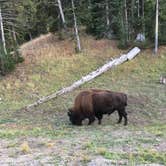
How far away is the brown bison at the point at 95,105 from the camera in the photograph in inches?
831

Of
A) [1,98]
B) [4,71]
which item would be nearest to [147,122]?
[1,98]

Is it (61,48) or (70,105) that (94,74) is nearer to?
(61,48)

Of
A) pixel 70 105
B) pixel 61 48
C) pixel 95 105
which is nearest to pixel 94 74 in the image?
pixel 61 48

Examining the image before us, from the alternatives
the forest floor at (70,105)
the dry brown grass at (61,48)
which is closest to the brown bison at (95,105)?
the forest floor at (70,105)

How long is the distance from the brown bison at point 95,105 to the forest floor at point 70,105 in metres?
0.59

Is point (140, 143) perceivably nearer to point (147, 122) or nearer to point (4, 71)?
point (147, 122)

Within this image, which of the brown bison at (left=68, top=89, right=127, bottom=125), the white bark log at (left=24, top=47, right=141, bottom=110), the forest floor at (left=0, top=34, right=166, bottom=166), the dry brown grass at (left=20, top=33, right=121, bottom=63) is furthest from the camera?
the dry brown grass at (left=20, top=33, right=121, bottom=63)

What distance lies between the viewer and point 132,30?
40812mm

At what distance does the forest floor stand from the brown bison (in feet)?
1.93

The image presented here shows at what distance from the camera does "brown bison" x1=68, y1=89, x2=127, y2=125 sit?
2111cm

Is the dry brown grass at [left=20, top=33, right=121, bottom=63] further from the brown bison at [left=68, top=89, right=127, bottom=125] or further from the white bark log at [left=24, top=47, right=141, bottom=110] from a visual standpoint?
A: the brown bison at [left=68, top=89, right=127, bottom=125]

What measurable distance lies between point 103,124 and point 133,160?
10.6 metres

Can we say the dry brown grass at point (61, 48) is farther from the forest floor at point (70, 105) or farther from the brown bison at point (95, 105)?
the brown bison at point (95, 105)

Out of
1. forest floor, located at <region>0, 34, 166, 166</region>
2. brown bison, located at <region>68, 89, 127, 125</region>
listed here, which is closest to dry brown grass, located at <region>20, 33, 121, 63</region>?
forest floor, located at <region>0, 34, 166, 166</region>
